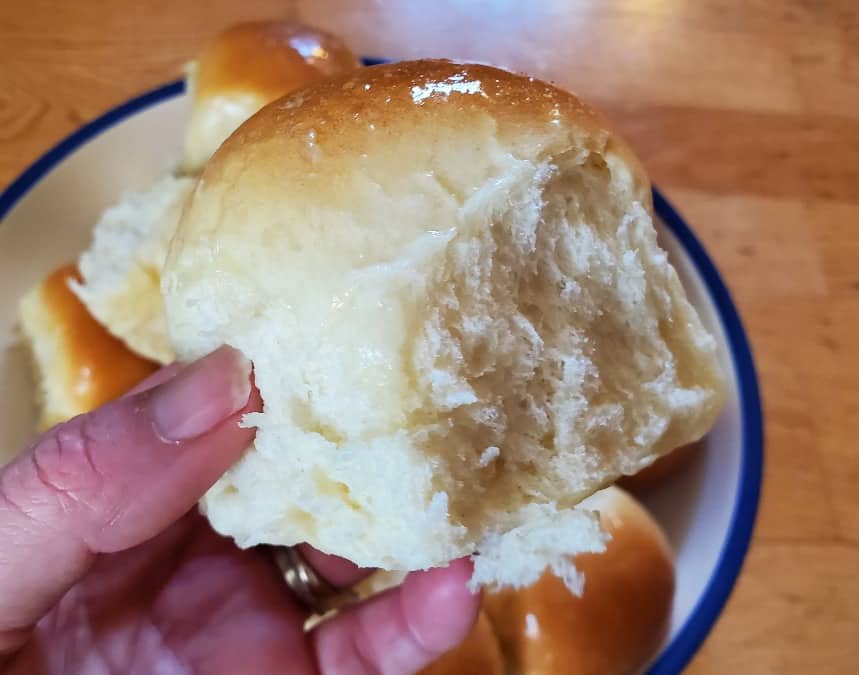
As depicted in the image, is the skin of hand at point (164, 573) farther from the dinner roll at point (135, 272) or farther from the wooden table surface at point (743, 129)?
the wooden table surface at point (743, 129)

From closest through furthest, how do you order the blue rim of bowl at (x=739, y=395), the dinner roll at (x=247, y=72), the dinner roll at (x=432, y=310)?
the dinner roll at (x=432, y=310), the blue rim of bowl at (x=739, y=395), the dinner roll at (x=247, y=72)

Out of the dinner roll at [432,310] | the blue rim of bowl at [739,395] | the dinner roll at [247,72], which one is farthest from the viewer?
the dinner roll at [247,72]

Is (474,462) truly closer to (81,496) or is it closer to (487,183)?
(487,183)

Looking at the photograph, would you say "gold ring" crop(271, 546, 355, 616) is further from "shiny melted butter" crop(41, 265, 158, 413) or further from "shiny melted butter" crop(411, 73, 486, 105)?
"shiny melted butter" crop(411, 73, 486, 105)

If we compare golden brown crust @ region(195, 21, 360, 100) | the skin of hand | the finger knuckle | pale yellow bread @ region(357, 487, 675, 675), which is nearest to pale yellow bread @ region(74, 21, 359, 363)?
golden brown crust @ region(195, 21, 360, 100)

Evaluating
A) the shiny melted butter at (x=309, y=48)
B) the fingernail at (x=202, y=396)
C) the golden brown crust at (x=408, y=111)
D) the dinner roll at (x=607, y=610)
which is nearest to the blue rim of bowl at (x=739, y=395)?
the dinner roll at (x=607, y=610)

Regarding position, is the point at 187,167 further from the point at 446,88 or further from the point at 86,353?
the point at 446,88
